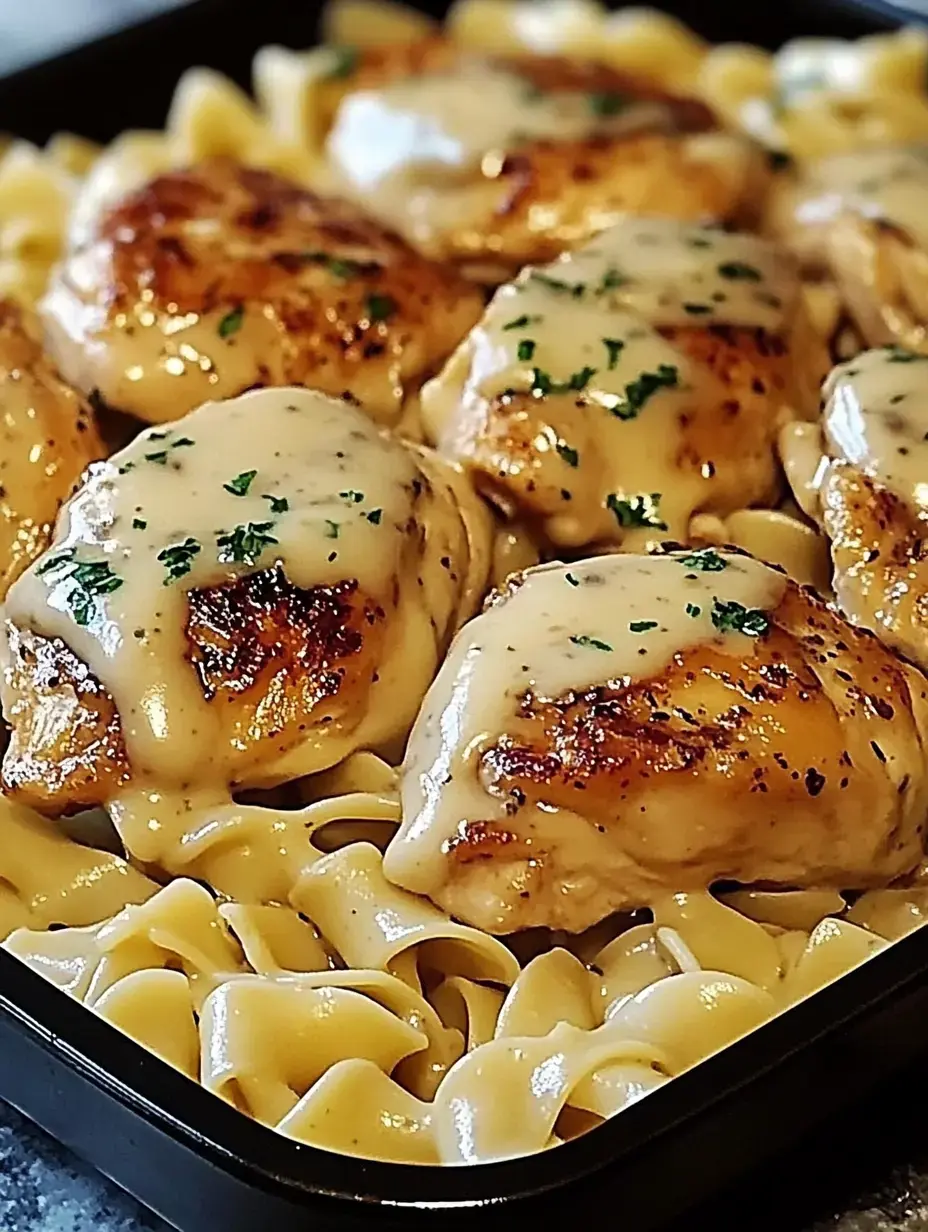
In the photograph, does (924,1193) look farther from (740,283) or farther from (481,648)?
(740,283)

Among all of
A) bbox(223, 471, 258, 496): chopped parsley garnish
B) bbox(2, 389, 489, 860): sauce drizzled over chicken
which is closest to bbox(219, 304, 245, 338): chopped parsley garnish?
bbox(2, 389, 489, 860): sauce drizzled over chicken

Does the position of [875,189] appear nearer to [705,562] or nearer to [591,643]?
[705,562]

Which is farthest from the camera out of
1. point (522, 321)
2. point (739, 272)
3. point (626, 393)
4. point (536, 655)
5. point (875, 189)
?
point (875, 189)

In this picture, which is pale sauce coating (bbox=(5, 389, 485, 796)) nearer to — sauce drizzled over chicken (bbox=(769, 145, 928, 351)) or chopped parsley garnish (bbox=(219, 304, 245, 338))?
chopped parsley garnish (bbox=(219, 304, 245, 338))

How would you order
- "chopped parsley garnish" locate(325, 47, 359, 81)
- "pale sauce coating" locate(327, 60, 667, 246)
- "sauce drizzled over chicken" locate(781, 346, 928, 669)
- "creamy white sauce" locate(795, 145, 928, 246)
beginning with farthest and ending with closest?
"chopped parsley garnish" locate(325, 47, 359, 81) → "pale sauce coating" locate(327, 60, 667, 246) → "creamy white sauce" locate(795, 145, 928, 246) → "sauce drizzled over chicken" locate(781, 346, 928, 669)

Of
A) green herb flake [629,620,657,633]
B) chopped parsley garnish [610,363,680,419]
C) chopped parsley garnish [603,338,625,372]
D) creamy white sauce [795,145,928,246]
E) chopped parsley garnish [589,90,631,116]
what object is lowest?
creamy white sauce [795,145,928,246]

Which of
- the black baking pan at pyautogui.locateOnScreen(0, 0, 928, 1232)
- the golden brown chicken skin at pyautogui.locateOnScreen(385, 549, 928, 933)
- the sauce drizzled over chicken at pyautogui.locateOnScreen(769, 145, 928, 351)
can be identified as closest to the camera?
the black baking pan at pyautogui.locateOnScreen(0, 0, 928, 1232)

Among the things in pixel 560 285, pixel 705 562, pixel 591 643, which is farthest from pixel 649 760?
pixel 560 285
